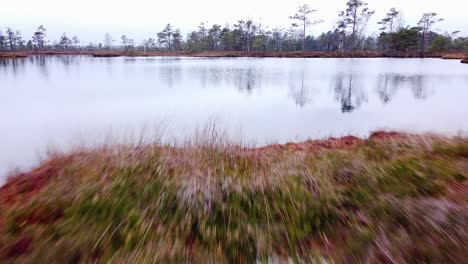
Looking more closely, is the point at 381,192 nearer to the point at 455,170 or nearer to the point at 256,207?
the point at 455,170

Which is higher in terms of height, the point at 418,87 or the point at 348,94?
the point at 418,87

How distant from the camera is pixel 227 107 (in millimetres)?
14367

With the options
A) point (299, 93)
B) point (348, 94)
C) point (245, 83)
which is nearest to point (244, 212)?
point (299, 93)

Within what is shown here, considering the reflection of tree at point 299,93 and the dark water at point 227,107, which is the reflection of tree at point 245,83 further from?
the reflection of tree at point 299,93

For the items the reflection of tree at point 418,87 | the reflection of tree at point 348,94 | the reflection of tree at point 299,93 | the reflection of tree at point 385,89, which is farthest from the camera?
the reflection of tree at point 418,87

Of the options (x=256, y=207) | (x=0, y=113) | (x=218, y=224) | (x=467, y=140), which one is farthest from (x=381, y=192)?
(x=0, y=113)

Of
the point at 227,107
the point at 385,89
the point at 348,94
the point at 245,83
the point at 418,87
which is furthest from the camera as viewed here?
the point at 245,83

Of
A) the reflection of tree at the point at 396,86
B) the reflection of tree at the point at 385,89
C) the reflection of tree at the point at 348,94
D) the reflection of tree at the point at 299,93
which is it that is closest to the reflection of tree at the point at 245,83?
the reflection of tree at the point at 299,93

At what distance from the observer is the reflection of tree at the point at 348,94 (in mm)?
15148

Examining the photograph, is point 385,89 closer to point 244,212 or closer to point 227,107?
point 227,107

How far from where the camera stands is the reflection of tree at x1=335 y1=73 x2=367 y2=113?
15.1m

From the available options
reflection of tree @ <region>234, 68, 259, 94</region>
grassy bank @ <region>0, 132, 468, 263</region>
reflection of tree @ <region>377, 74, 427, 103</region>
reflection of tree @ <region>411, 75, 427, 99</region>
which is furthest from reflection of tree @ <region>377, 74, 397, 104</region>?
grassy bank @ <region>0, 132, 468, 263</region>

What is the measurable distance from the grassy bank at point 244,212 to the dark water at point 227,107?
3463mm

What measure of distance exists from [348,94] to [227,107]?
7.96 m
